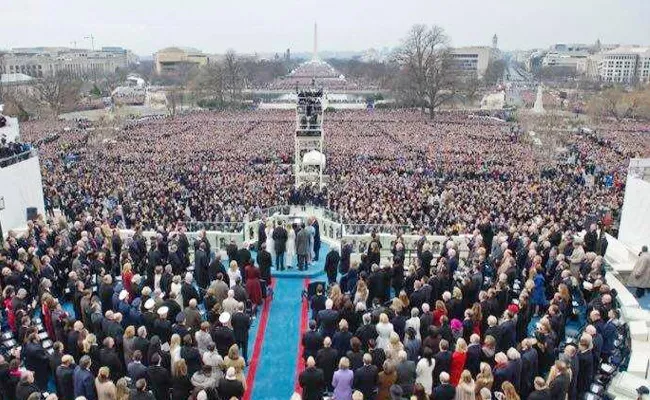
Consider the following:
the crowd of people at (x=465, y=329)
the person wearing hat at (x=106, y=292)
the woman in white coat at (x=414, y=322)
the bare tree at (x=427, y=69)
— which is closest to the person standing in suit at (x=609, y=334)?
the crowd of people at (x=465, y=329)

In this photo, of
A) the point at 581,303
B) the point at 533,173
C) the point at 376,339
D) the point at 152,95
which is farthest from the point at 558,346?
the point at 152,95

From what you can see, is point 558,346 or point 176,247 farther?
point 176,247

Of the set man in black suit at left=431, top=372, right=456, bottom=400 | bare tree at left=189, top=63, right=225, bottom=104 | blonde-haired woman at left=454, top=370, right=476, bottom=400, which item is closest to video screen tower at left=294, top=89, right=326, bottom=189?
man in black suit at left=431, top=372, right=456, bottom=400

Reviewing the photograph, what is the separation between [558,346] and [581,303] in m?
2.05

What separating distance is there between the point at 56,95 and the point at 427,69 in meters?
46.6

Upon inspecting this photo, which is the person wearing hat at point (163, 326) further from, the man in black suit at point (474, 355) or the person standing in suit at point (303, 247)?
the man in black suit at point (474, 355)

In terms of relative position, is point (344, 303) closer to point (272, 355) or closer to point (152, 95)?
point (272, 355)

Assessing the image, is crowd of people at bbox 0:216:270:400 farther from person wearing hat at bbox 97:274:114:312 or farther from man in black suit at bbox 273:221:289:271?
man in black suit at bbox 273:221:289:271

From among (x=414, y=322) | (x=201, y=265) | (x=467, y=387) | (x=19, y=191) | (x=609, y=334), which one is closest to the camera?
(x=467, y=387)

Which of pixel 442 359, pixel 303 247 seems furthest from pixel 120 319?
pixel 303 247

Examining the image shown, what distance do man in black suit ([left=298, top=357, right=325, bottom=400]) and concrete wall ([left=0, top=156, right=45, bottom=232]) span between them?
12.4 meters

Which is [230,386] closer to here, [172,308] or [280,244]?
[172,308]

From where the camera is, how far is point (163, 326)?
850 centimetres

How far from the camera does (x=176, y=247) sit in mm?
11773
